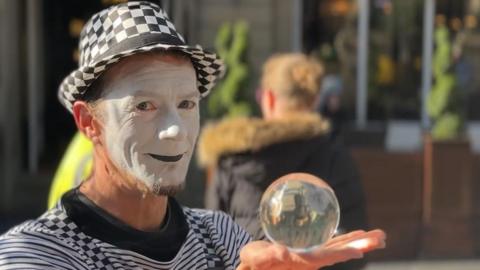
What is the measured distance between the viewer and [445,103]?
340 inches

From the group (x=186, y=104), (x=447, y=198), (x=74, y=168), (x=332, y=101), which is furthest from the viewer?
(x=332, y=101)

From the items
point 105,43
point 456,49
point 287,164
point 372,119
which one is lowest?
point 372,119

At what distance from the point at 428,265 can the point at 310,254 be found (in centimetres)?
684

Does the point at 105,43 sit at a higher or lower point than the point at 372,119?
higher

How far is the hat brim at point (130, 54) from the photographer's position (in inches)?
68.2

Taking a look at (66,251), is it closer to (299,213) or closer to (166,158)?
(166,158)

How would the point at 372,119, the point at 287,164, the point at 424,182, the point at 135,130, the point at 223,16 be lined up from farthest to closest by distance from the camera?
1. the point at 372,119
2. the point at 223,16
3. the point at 424,182
4. the point at 287,164
5. the point at 135,130

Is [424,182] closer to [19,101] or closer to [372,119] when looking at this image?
[372,119]

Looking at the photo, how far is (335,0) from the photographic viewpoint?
438 inches

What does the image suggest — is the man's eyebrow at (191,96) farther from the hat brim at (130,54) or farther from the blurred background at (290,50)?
the blurred background at (290,50)

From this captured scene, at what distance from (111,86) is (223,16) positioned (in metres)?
8.83

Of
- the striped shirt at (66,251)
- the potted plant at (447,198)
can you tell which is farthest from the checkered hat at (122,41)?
the potted plant at (447,198)

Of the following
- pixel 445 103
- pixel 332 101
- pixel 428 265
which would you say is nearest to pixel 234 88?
pixel 332 101

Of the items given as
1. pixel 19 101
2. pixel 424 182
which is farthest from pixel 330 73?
pixel 19 101
